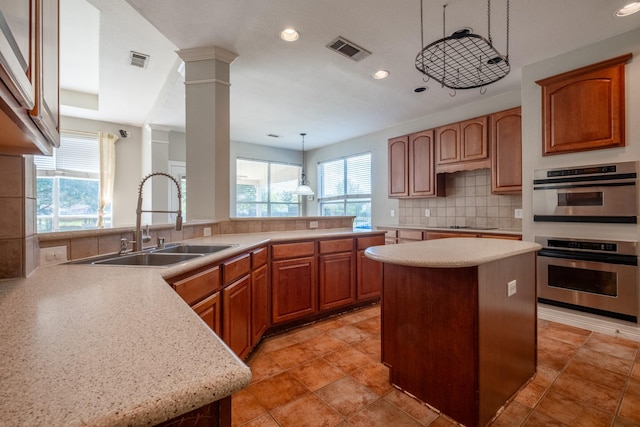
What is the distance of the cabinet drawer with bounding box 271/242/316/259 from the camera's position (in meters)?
2.65

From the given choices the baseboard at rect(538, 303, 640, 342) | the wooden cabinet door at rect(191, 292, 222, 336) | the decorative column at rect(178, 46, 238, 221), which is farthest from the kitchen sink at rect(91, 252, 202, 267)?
the baseboard at rect(538, 303, 640, 342)

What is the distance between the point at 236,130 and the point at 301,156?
212 centimetres

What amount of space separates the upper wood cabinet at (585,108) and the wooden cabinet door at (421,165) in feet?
5.15

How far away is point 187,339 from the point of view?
0.62m

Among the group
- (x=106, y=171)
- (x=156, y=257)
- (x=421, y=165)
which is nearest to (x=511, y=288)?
(x=156, y=257)

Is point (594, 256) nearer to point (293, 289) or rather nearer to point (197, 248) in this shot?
point (293, 289)

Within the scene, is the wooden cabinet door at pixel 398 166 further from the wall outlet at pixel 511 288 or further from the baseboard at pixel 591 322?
the wall outlet at pixel 511 288

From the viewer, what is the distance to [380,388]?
1.88 meters

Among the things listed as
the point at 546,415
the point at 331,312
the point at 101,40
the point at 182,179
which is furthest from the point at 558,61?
the point at 182,179

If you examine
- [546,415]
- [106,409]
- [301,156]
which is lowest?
[546,415]

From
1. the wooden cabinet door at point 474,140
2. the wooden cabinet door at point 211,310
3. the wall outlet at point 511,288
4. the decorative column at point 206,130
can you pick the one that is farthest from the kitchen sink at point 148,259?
the wooden cabinet door at point 474,140

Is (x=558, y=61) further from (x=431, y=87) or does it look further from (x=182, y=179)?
(x=182, y=179)

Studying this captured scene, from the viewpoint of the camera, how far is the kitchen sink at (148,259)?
5.42 ft

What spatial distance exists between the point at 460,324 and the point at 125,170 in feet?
19.7
